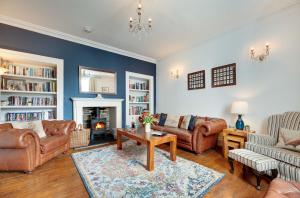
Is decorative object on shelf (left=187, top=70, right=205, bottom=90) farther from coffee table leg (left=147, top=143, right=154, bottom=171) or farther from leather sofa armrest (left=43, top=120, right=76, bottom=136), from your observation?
leather sofa armrest (left=43, top=120, right=76, bottom=136)

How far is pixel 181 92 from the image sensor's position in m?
4.74

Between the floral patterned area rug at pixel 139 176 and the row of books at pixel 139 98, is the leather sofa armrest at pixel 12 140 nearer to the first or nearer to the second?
the floral patterned area rug at pixel 139 176

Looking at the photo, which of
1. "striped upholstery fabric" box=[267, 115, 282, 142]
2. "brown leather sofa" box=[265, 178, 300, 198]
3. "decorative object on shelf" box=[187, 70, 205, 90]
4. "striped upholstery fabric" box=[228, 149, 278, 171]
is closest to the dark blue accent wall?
"decorative object on shelf" box=[187, 70, 205, 90]

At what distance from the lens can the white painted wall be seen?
2.64m

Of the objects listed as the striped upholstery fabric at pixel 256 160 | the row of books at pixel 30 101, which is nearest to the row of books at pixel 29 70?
the row of books at pixel 30 101

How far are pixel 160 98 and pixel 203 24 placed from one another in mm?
2963

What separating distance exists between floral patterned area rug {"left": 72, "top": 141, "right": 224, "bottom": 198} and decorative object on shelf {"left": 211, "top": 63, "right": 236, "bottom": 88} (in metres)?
2.13

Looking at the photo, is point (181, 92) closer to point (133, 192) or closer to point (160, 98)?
point (160, 98)

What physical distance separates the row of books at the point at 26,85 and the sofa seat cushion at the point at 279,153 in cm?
439

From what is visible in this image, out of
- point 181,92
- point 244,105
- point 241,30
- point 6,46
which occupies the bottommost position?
point 244,105

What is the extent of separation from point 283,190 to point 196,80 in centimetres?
334

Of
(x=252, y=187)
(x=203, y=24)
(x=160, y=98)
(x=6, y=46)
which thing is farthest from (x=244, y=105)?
(x=6, y=46)

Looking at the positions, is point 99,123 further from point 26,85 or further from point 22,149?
point 22,149

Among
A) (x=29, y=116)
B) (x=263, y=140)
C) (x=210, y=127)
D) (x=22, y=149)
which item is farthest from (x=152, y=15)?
(x=29, y=116)
